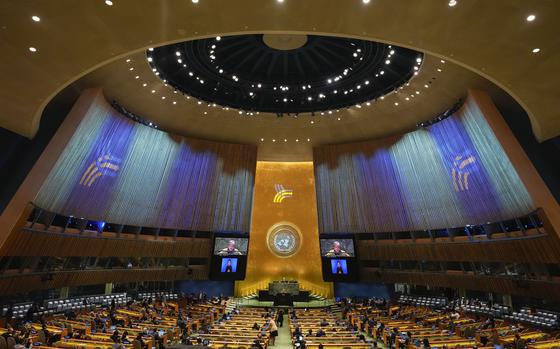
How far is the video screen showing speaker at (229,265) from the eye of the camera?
24516 mm

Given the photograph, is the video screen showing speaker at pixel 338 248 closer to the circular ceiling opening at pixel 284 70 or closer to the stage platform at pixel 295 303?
the stage platform at pixel 295 303

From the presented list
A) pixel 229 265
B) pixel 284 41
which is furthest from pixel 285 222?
pixel 284 41

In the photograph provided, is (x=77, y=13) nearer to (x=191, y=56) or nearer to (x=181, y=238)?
(x=191, y=56)

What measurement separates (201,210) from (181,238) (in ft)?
8.01

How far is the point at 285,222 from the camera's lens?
31.1 metres

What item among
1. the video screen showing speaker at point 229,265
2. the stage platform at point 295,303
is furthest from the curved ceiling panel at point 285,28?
the stage platform at point 295,303

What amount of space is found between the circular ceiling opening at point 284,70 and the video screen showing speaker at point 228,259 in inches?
391

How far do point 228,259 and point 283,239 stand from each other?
7443 mm

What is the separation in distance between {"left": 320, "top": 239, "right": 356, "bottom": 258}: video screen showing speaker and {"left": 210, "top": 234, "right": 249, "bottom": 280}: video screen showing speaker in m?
6.11

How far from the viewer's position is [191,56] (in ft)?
60.8

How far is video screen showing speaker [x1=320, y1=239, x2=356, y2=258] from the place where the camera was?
979 inches

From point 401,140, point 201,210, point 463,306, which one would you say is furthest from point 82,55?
point 463,306

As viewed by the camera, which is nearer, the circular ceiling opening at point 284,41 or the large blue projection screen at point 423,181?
the large blue projection screen at point 423,181

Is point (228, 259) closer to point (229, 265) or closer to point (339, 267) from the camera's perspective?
point (229, 265)
